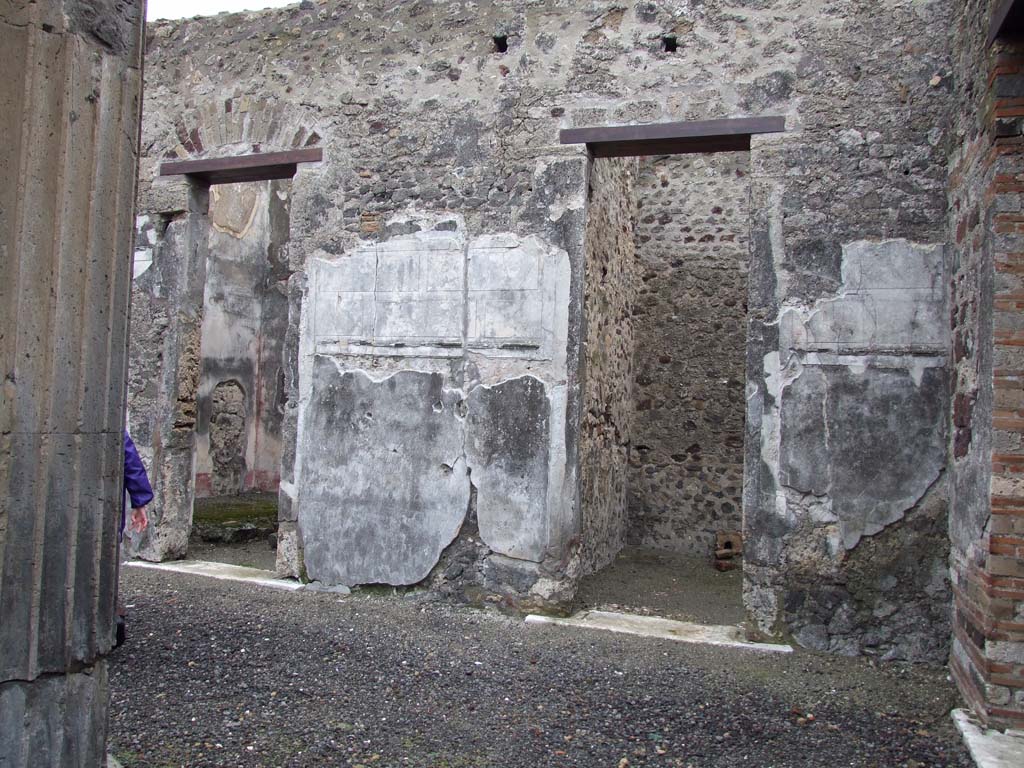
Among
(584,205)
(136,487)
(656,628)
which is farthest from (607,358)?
(136,487)

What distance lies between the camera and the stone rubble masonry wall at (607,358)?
Answer: 5754 millimetres

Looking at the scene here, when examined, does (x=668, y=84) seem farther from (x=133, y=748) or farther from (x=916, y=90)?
(x=133, y=748)

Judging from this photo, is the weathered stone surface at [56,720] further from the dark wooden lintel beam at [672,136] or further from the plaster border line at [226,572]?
the dark wooden lintel beam at [672,136]

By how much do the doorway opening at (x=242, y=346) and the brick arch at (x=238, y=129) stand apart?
397 cm

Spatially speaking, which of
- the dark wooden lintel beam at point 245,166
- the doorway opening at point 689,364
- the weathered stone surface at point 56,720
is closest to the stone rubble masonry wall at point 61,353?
the weathered stone surface at point 56,720

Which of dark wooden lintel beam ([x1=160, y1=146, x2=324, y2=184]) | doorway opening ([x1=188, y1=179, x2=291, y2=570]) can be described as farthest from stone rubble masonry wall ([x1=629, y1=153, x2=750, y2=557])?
doorway opening ([x1=188, y1=179, x2=291, y2=570])

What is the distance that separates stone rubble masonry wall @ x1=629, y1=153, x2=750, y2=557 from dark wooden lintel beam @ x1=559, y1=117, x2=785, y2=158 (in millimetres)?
2599

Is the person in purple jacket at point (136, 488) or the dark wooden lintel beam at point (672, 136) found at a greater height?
the dark wooden lintel beam at point (672, 136)

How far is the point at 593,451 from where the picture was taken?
19.9ft

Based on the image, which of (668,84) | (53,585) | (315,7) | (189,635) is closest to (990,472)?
(668,84)

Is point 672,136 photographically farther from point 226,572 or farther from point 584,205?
point 226,572

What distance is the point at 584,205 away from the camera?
207 inches

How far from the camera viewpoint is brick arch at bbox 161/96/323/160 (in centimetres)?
600

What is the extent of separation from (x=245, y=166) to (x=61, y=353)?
4.71m
